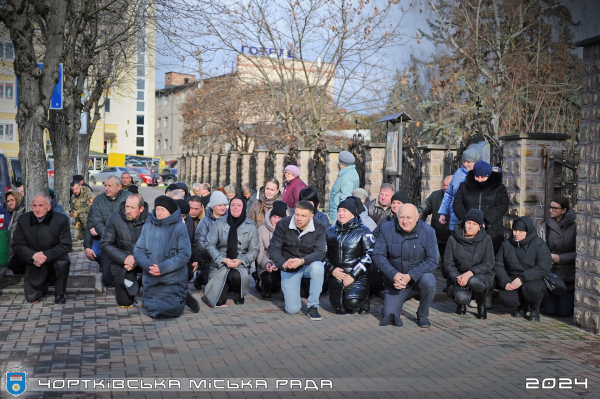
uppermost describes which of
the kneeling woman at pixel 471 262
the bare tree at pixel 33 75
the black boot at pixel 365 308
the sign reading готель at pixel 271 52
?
the sign reading готель at pixel 271 52

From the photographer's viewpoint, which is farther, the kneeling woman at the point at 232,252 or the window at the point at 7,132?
the window at the point at 7,132

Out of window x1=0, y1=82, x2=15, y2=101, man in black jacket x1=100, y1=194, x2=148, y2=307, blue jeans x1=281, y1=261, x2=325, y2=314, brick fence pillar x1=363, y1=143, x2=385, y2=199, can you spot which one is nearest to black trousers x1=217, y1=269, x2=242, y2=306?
blue jeans x1=281, y1=261, x2=325, y2=314

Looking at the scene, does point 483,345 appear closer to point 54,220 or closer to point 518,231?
point 518,231

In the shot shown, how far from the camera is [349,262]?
9.65m

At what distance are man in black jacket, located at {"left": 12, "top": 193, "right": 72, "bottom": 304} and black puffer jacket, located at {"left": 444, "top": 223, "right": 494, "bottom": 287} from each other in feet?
17.0

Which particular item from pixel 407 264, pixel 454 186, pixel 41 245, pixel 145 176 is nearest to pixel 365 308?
pixel 407 264

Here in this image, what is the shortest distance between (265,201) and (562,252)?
15.6 ft

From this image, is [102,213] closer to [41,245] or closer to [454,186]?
[41,245]

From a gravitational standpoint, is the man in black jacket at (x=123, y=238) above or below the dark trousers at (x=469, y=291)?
above

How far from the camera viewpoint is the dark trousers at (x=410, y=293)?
8875mm

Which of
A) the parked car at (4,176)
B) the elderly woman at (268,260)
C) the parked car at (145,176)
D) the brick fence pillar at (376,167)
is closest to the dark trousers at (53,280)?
the elderly woman at (268,260)

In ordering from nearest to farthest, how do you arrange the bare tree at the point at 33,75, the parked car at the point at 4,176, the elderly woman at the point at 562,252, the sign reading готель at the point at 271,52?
1. the elderly woman at the point at 562,252
2. the bare tree at the point at 33,75
3. the parked car at the point at 4,176
4. the sign reading готель at the point at 271,52

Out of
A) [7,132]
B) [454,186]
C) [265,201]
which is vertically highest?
[7,132]

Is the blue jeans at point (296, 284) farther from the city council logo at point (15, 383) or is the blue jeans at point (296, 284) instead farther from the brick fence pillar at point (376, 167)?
the brick fence pillar at point (376, 167)
